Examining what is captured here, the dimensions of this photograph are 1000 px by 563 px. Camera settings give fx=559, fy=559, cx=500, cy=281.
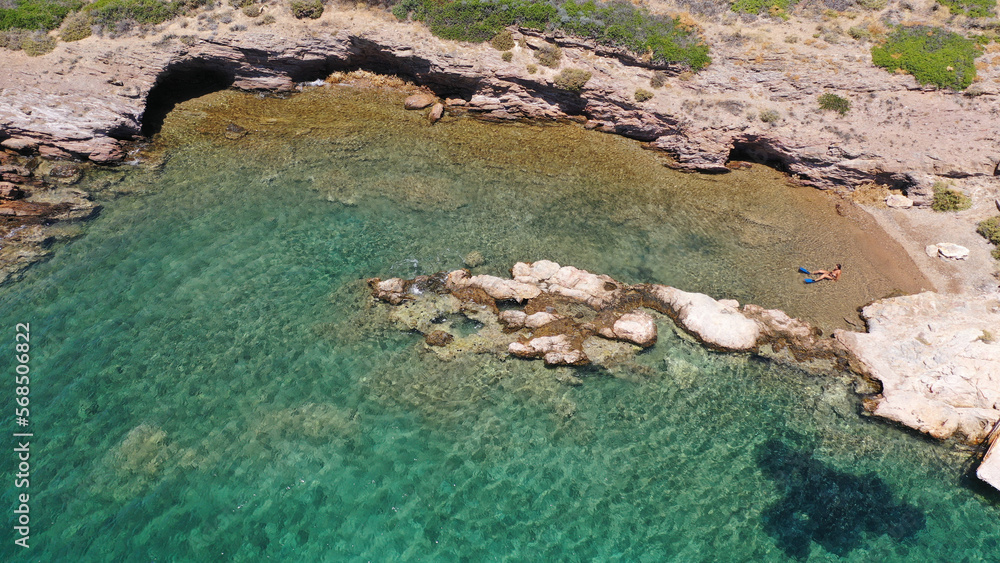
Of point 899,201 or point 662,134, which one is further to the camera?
point 662,134

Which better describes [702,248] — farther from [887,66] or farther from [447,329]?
[887,66]

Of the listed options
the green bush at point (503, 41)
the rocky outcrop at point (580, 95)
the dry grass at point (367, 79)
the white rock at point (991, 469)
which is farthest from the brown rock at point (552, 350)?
the dry grass at point (367, 79)

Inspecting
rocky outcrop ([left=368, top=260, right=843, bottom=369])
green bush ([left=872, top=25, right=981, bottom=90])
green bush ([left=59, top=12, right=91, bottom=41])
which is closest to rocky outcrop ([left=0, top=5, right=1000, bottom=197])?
green bush ([left=872, top=25, right=981, bottom=90])

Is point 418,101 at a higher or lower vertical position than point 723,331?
higher

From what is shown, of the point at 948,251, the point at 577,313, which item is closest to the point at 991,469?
the point at 948,251

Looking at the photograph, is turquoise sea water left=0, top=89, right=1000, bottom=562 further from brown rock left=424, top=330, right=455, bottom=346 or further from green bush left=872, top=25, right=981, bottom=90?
green bush left=872, top=25, right=981, bottom=90

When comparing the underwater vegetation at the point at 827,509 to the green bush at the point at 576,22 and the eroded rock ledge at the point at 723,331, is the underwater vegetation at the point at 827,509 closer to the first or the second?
the eroded rock ledge at the point at 723,331

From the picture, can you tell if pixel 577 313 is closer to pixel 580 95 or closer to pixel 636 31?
pixel 580 95
